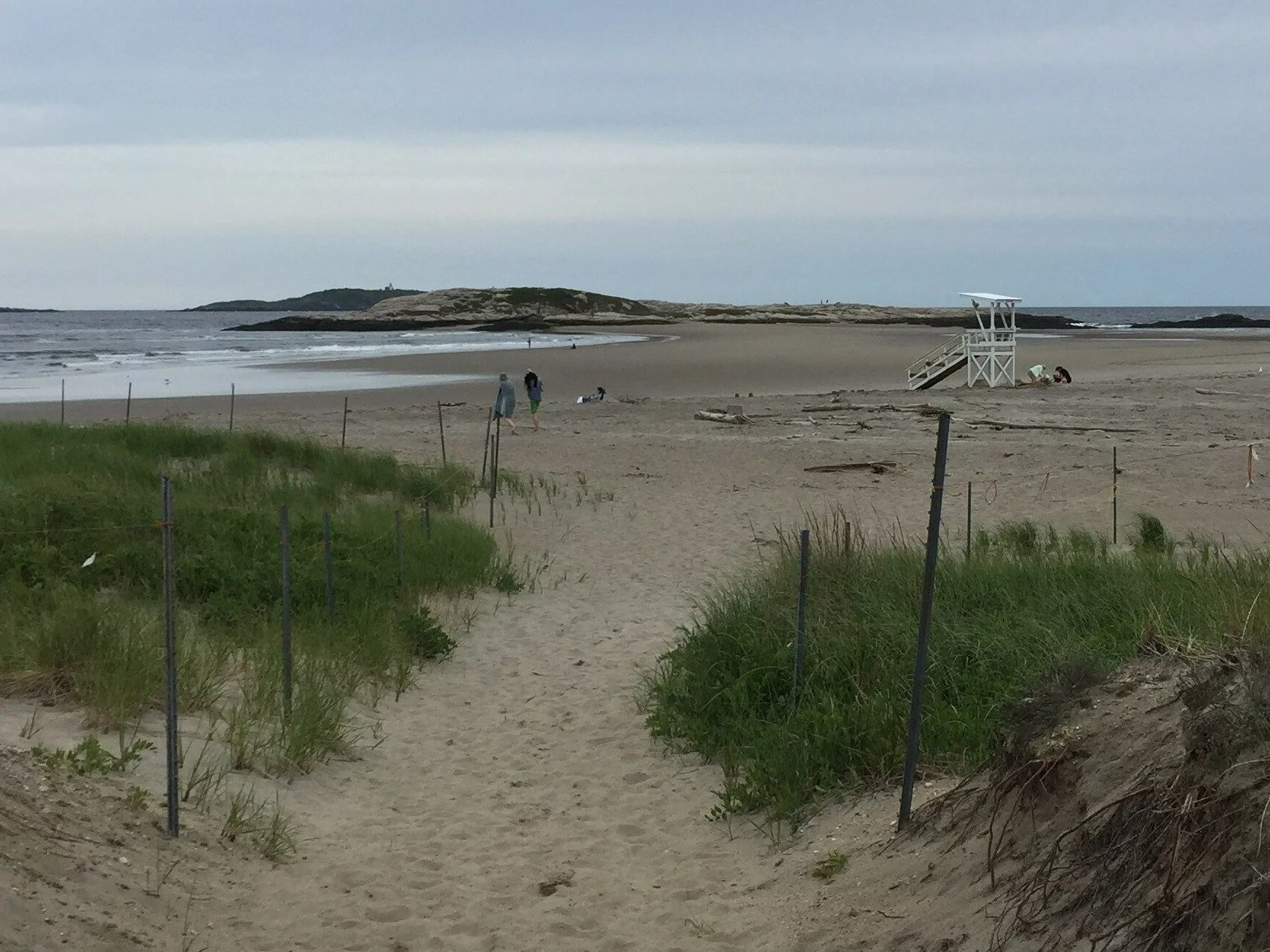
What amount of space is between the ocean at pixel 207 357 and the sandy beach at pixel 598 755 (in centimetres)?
1382

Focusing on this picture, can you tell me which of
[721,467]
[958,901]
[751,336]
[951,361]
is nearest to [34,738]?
[958,901]

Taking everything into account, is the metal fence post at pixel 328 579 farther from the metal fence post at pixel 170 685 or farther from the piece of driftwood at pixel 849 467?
the piece of driftwood at pixel 849 467

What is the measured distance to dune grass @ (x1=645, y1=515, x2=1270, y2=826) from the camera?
5.79 metres

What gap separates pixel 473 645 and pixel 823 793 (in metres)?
4.25

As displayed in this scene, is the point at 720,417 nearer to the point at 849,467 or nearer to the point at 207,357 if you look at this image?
the point at 849,467

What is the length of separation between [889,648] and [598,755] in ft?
5.90

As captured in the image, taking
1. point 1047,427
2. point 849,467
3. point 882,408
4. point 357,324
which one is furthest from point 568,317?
point 849,467

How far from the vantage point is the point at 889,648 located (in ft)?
22.1

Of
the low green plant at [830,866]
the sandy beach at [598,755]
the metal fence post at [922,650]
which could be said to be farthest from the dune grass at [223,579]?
the metal fence post at [922,650]

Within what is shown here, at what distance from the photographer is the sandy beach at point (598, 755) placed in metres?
4.84

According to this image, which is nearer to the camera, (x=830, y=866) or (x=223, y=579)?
(x=830, y=866)

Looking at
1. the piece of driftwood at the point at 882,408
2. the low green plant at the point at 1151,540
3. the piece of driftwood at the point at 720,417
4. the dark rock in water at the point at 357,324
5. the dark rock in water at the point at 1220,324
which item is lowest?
the low green plant at the point at 1151,540

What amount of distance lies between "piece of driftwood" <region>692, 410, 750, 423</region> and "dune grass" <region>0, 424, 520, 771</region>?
37.6 feet

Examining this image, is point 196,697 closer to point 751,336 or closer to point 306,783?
point 306,783
